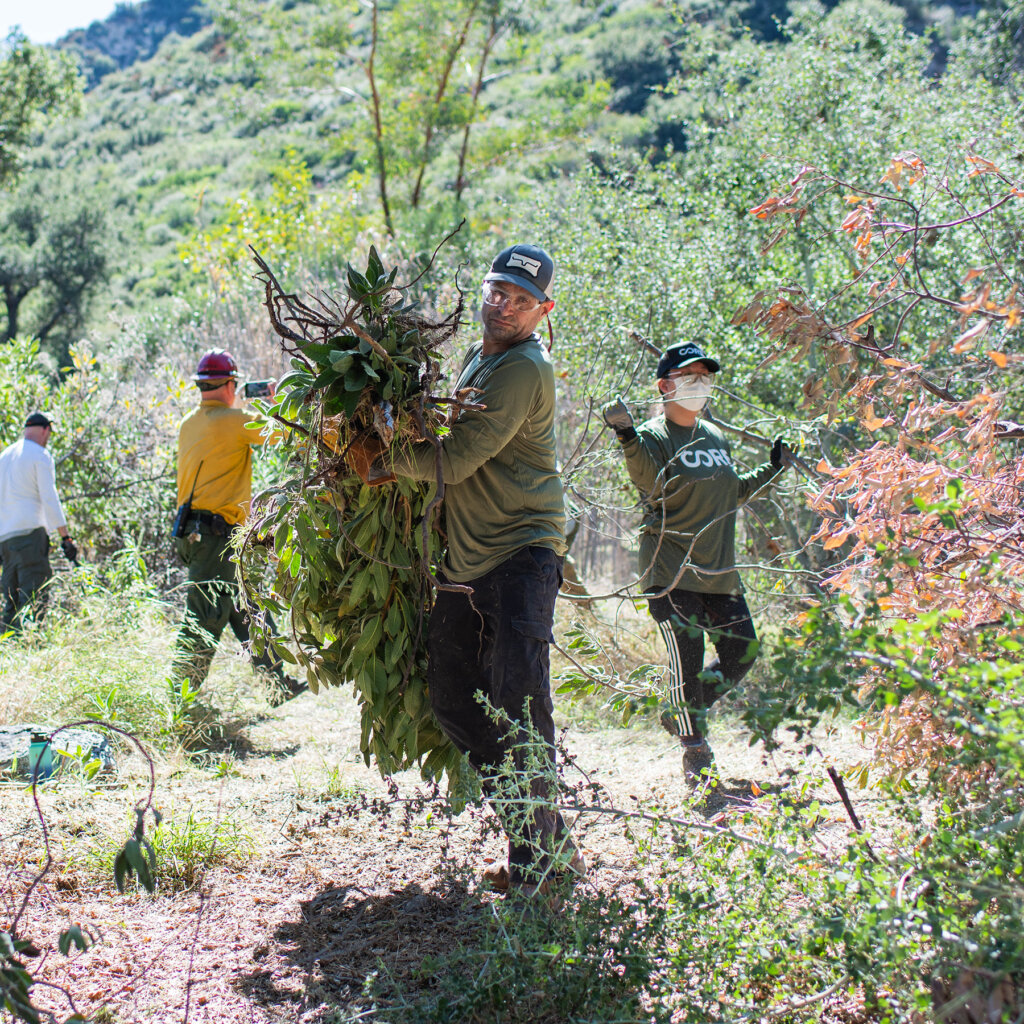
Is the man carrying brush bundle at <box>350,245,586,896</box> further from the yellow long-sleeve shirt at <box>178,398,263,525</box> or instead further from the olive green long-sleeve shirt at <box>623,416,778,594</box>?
the yellow long-sleeve shirt at <box>178,398,263,525</box>

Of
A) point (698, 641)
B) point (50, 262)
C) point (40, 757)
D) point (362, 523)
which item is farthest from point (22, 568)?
point (50, 262)

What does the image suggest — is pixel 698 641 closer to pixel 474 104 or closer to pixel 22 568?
pixel 22 568

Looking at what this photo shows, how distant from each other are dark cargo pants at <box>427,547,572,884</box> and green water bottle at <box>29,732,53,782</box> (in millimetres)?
1803

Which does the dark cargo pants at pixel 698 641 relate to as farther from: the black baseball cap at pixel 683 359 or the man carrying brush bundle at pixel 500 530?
the man carrying brush bundle at pixel 500 530

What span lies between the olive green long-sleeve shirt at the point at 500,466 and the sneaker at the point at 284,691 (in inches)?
112

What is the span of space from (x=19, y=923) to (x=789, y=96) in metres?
8.33

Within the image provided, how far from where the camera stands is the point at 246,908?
10.7 feet

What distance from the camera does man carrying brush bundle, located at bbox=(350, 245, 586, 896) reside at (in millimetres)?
3006

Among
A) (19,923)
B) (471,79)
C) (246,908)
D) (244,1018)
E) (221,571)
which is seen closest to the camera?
(244,1018)

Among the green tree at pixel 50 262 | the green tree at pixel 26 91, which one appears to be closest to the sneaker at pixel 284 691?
the green tree at pixel 26 91

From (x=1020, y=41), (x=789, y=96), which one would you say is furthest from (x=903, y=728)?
(x=1020, y=41)

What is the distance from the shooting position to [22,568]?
22.5 feet

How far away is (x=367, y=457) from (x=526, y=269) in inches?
32.4

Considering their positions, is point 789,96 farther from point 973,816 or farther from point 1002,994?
point 1002,994
